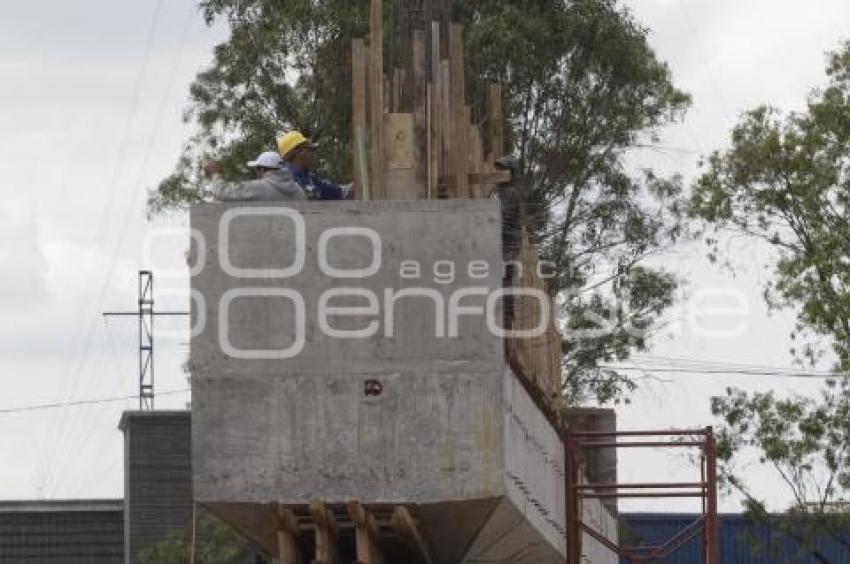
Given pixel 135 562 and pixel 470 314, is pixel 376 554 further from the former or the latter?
pixel 135 562

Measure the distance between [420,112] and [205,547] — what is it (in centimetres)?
2156

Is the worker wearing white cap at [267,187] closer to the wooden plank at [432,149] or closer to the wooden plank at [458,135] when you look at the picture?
the wooden plank at [432,149]

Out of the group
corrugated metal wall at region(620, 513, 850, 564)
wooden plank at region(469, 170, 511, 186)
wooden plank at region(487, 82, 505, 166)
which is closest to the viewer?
wooden plank at region(469, 170, 511, 186)

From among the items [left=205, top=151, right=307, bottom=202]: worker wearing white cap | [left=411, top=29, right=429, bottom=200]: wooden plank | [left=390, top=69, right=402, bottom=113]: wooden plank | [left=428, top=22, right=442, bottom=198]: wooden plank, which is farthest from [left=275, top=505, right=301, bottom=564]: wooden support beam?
[left=390, top=69, right=402, bottom=113]: wooden plank

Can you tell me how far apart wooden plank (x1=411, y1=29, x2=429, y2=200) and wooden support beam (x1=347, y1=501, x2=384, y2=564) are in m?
3.77

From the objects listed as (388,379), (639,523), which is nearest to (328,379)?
(388,379)

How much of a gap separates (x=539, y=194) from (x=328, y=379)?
1060 inches

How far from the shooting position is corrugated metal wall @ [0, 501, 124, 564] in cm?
5303

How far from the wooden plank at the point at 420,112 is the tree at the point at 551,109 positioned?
58.9 ft

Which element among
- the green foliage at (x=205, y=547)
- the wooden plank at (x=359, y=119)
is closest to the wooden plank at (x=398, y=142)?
the wooden plank at (x=359, y=119)

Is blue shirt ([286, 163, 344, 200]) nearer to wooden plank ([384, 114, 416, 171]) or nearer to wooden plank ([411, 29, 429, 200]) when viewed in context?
wooden plank ([384, 114, 416, 171])

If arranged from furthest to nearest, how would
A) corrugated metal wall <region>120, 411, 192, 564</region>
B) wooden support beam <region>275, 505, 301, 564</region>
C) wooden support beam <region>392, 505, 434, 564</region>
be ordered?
corrugated metal wall <region>120, 411, 192, 564</region>, wooden support beam <region>275, 505, 301, 564</region>, wooden support beam <region>392, 505, 434, 564</region>

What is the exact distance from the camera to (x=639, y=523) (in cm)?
6025

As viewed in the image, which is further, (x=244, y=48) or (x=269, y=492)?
(x=244, y=48)
